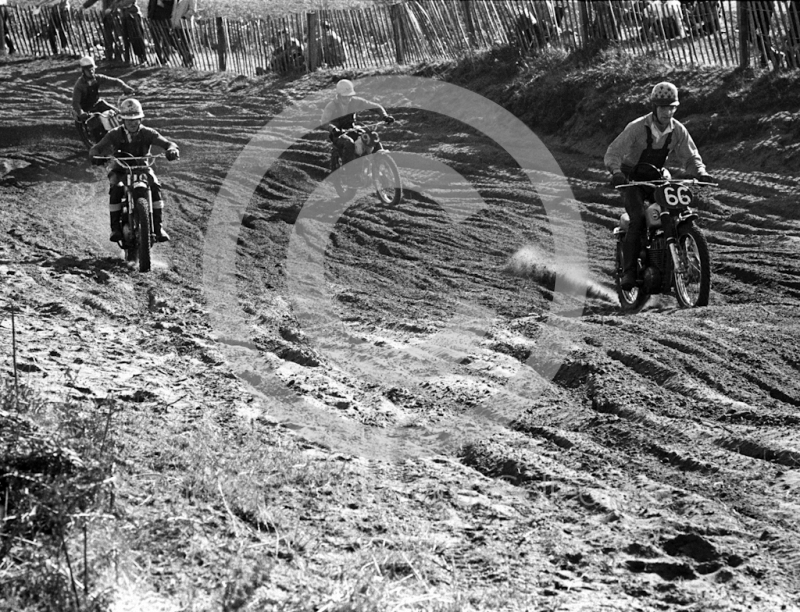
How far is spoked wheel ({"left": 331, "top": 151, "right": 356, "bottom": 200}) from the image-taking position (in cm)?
1426

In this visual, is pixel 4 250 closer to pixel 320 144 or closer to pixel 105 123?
pixel 105 123

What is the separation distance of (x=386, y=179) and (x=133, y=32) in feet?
51.6

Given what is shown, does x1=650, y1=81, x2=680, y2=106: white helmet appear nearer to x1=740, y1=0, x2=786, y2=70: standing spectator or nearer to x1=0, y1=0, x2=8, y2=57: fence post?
x1=740, y1=0, x2=786, y2=70: standing spectator

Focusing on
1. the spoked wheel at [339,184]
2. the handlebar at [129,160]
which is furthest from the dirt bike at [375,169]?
the handlebar at [129,160]

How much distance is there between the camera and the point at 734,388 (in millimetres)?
6445

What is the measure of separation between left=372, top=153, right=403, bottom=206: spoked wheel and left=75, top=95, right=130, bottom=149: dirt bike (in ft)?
12.1

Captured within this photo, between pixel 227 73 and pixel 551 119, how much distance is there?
10478 millimetres

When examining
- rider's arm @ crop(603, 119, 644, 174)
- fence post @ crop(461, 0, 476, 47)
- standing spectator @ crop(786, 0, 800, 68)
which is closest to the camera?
rider's arm @ crop(603, 119, 644, 174)

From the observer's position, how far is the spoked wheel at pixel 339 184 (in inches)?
561

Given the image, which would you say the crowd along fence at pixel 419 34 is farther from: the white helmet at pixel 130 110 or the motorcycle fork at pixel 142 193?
the motorcycle fork at pixel 142 193

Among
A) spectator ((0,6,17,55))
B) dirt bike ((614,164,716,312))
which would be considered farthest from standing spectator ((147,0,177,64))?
dirt bike ((614,164,716,312))

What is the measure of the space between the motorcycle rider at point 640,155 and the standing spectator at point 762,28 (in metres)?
7.85

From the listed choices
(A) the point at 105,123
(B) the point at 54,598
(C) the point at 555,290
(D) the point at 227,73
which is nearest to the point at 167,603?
(B) the point at 54,598

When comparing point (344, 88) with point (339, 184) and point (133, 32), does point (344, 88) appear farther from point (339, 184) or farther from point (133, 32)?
point (133, 32)
